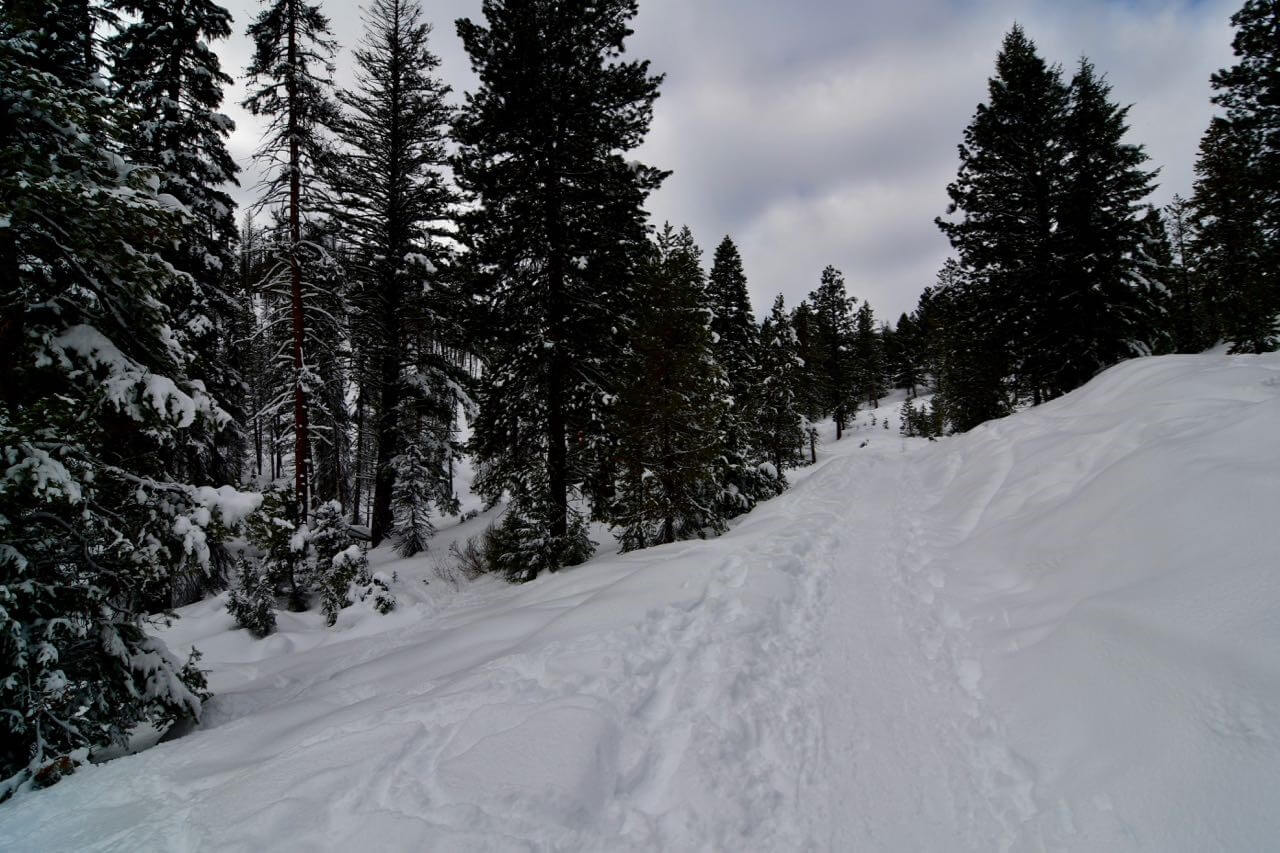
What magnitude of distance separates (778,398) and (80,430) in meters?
25.0

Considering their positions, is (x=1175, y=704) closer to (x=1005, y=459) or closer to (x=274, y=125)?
(x=1005, y=459)

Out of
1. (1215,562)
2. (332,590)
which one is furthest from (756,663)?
(332,590)

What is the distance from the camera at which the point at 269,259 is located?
1075 cm

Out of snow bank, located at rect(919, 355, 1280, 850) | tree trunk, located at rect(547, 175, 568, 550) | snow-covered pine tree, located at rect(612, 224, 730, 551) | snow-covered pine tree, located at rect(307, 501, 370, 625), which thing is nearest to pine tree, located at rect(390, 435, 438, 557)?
snow-covered pine tree, located at rect(307, 501, 370, 625)

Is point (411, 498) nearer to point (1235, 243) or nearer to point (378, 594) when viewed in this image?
point (378, 594)

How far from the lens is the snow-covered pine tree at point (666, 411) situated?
34.5ft

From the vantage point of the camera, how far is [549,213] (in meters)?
9.70

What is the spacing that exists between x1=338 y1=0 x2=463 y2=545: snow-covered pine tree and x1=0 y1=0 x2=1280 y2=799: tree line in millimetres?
96

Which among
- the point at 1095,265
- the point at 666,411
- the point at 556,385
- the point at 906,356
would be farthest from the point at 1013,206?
the point at 906,356

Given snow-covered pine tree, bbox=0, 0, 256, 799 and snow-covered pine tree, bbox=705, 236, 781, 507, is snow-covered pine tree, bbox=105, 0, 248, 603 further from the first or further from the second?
snow-covered pine tree, bbox=705, 236, 781, 507

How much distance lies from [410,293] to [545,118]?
734cm

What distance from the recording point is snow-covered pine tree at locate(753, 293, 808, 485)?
81.3 feet

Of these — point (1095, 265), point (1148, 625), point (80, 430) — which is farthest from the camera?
point (1095, 265)

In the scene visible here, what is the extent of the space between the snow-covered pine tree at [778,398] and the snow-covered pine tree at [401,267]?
1429 cm
